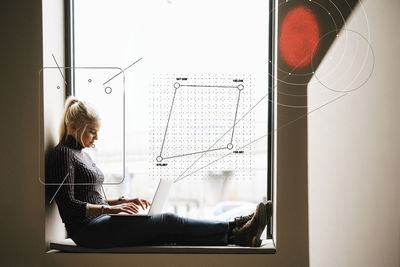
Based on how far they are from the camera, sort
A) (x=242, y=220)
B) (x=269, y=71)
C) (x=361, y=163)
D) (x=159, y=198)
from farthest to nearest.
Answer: (x=269, y=71)
(x=242, y=220)
(x=159, y=198)
(x=361, y=163)

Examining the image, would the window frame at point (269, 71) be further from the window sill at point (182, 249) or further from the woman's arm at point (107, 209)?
the woman's arm at point (107, 209)

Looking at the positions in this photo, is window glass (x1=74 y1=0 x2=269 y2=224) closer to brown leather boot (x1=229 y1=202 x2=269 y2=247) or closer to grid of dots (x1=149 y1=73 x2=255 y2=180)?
grid of dots (x1=149 y1=73 x2=255 y2=180)

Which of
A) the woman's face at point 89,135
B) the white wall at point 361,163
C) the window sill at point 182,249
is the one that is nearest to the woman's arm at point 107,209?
the window sill at point 182,249

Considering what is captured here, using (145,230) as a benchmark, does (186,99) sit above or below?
above

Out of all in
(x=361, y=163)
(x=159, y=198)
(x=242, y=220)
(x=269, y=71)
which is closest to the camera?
(x=361, y=163)

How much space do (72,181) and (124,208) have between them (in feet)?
0.98

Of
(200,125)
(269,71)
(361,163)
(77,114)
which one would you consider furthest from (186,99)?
(361,163)

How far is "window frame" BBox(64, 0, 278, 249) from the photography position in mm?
2350

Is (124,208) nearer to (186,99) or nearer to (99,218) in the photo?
(99,218)

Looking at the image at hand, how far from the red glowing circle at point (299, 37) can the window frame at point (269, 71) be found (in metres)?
0.08

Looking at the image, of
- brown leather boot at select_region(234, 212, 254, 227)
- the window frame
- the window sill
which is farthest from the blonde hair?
brown leather boot at select_region(234, 212, 254, 227)

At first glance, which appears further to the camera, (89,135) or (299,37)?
(89,135)

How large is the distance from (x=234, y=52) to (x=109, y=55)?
719mm

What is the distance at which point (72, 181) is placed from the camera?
2.26 meters
